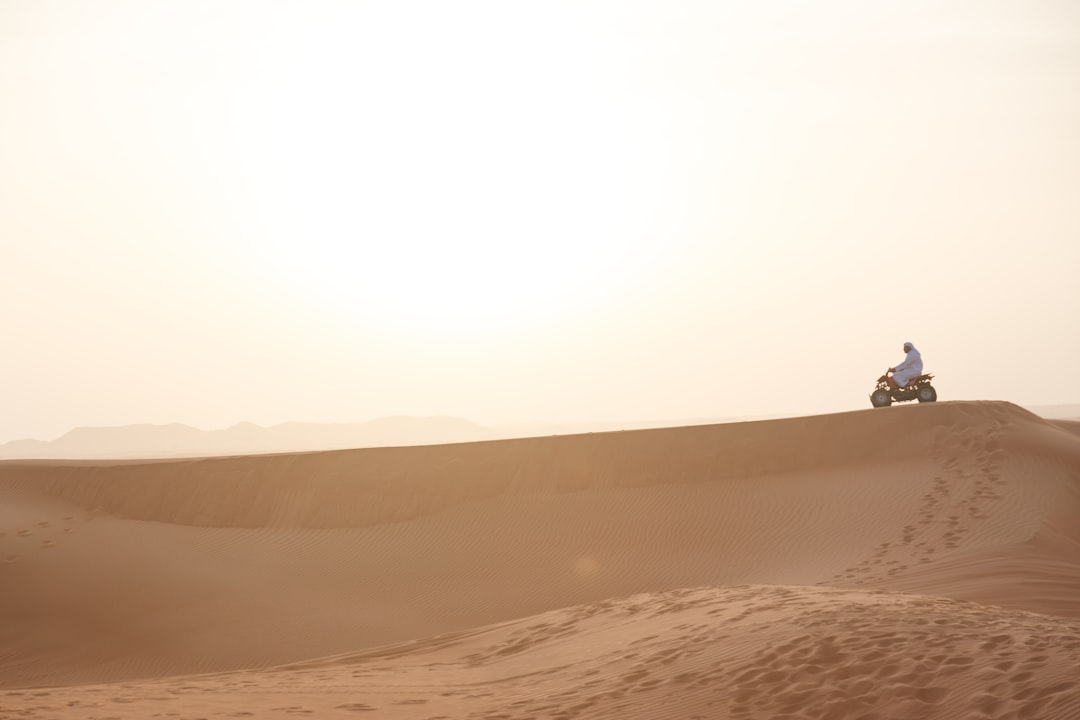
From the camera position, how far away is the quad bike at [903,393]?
2492cm

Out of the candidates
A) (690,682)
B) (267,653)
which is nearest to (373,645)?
(267,653)

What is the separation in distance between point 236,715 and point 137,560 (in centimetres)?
1256

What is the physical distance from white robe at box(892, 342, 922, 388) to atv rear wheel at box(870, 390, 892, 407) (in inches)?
16.5

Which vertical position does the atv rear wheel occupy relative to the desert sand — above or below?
above

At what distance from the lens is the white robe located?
80.4 ft

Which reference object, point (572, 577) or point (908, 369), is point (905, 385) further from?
point (572, 577)

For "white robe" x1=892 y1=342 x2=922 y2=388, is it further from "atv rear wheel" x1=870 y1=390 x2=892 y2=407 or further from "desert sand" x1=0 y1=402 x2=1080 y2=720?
"desert sand" x1=0 y1=402 x2=1080 y2=720

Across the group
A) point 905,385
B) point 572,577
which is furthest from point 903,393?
point 572,577

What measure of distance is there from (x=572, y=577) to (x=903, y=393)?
35.4 ft

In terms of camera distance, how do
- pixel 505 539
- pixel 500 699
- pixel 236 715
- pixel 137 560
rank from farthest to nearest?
pixel 505 539 → pixel 137 560 → pixel 500 699 → pixel 236 715

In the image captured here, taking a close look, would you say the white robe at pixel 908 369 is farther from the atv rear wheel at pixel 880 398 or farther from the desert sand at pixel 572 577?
the desert sand at pixel 572 577

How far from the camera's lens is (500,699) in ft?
33.0

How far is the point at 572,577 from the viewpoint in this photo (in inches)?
781

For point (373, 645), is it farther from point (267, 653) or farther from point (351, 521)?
point (351, 521)
